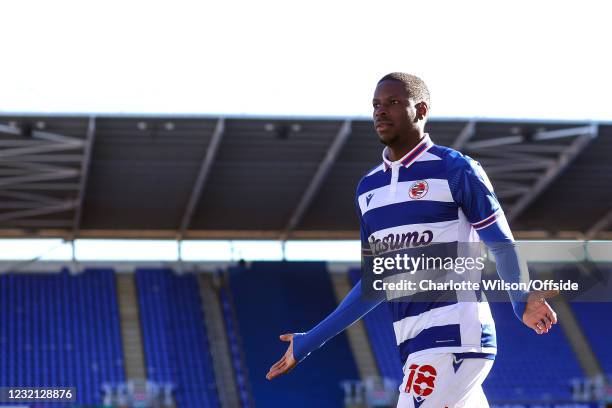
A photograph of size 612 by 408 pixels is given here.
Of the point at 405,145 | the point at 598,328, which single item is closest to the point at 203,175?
the point at 598,328

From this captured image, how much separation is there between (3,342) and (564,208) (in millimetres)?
13433

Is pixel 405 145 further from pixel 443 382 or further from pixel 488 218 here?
pixel 443 382

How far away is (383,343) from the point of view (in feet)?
89.4

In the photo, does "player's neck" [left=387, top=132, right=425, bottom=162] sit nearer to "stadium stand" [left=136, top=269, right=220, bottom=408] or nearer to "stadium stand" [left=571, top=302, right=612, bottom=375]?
"stadium stand" [left=136, top=269, right=220, bottom=408]

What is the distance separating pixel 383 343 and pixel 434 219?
76.1ft

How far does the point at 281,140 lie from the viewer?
22.3 meters

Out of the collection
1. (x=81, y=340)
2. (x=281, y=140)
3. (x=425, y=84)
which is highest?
(x=281, y=140)

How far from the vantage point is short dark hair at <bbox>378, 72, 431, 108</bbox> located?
171 inches

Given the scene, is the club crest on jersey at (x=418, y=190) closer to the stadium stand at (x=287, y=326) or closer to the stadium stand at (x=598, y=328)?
the stadium stand at (x=287, y=326)

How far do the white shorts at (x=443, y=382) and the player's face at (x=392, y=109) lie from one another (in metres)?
0.91

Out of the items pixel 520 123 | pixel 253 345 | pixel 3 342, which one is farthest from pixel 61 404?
pixel 520 123

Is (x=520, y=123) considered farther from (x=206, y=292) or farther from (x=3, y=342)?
(x=3, y=342)

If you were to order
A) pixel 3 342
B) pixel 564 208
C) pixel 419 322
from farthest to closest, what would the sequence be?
pixel 564 208 < pixel 3 342 < pixel 419 322

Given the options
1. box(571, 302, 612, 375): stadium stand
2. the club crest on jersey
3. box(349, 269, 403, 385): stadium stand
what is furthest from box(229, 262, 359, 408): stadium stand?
the club crest on jersey
